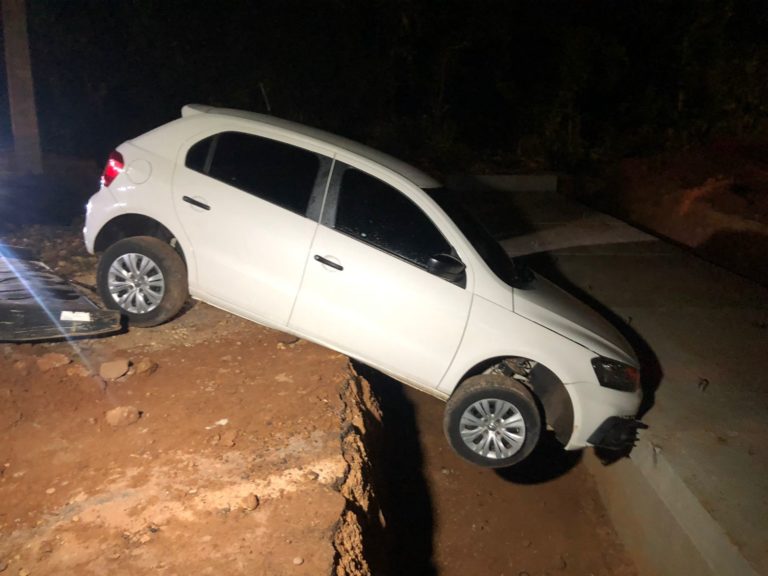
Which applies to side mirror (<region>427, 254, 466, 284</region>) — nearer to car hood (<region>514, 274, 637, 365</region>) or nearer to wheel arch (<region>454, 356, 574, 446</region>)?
car hood (<region>514, 274, 637, 365</region>)

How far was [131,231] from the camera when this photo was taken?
5.00 meters

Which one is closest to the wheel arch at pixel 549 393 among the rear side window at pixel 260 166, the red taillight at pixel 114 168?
the rear side window at pixel 260 166

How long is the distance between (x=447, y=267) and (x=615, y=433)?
1824 millimetres

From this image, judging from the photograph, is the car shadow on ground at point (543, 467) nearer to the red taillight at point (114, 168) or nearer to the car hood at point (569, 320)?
the car hood at point (569, 320)

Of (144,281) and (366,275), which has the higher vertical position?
(366,275)

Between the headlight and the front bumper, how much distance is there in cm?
24

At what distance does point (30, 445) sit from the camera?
3590 mm

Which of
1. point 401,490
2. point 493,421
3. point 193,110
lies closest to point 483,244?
point 493,421

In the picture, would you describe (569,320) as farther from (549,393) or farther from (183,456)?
(183,456)

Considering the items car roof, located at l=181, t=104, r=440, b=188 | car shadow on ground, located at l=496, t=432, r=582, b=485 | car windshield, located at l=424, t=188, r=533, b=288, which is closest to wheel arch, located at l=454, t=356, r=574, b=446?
car windshield, located at l=424, t=188, r=533, b=288

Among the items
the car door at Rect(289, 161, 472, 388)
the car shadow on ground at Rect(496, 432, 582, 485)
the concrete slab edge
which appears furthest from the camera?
the car shadow on ground at Rect(496, 432, 582, 485)

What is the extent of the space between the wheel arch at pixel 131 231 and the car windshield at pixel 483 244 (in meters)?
2.16

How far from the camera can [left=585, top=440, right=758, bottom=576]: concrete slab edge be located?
3688 millimetres

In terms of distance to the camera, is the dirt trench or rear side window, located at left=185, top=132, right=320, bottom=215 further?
rear side window, located at left=185, top=132, right=320, bottom=215
